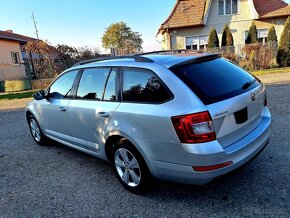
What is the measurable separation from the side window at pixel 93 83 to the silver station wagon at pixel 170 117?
0.02 meters

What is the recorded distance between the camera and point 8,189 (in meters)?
3.71

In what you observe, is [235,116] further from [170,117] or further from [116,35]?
[116,35]

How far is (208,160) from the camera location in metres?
2.49

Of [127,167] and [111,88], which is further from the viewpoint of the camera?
[111,88]

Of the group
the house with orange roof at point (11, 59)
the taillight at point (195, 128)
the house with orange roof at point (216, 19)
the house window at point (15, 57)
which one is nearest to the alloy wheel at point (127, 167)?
the taillight at point (195, 128)

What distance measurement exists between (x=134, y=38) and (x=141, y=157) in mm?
63493

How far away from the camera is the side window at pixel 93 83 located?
3.54 metres

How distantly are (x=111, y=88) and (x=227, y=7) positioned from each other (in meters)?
21.3

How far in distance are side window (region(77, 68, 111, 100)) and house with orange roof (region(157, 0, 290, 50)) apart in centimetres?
1845

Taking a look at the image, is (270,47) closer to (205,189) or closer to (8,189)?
(205,189)

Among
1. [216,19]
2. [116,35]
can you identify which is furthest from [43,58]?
[116,35]

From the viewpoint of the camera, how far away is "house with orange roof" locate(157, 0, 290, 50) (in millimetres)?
21062

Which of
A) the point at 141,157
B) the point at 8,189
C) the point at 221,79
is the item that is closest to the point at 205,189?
the point at 141,157

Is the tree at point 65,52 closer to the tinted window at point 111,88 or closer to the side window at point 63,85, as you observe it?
the side window at point 63,85
